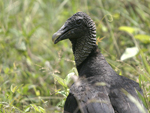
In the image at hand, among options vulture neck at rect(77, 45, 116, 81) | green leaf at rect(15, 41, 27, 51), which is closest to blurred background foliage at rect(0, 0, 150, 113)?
green leaf at rect(15, 41, 27, 51)

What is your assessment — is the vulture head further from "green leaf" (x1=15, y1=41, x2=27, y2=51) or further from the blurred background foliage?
"green leaf" (x1=15, y1=41, x2=27, y2=51)

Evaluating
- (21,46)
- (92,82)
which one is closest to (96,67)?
(92,82)

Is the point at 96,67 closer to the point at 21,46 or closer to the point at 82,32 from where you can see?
the point at 82,32

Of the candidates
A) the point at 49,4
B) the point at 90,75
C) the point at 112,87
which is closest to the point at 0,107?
the point at 90,75

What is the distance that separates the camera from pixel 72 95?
258 centimetres

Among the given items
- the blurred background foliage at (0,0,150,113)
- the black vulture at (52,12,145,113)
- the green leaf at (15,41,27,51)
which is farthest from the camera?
the green leaf at (15,41,27,51)

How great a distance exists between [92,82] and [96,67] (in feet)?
0.89

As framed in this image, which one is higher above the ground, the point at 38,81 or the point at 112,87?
the point at 112,87

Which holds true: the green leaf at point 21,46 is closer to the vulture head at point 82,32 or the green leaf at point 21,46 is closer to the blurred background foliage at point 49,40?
the blurred background foliage at point 49,40

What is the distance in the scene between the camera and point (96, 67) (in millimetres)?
2854

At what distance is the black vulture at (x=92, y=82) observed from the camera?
2371 mm

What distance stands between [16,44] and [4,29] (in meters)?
0.36

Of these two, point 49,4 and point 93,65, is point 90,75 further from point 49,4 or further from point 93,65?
point 49,4

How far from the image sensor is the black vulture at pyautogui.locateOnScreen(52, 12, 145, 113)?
7.78ft
